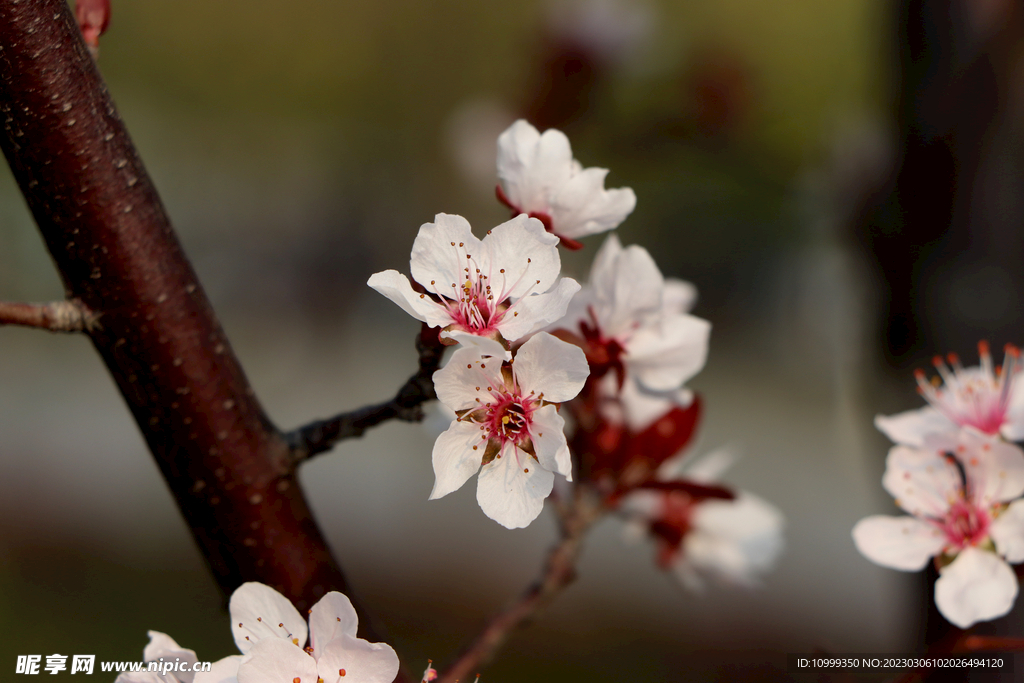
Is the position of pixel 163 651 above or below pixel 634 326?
below

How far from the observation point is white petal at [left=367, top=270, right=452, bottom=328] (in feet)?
1.38

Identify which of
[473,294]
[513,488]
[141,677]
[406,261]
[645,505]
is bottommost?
[141,677]

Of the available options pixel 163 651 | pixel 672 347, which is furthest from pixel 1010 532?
pixel 163 651

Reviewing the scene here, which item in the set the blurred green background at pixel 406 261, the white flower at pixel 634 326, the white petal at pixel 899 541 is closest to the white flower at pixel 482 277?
the white flower at pixel 634 326

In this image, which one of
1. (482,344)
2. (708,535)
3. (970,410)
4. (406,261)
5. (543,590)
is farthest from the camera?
(406,261)

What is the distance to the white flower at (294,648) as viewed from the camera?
41 cm

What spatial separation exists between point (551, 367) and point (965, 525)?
1.25ft

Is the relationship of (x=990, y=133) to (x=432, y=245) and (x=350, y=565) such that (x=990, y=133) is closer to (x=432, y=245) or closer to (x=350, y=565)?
(x=432, y=245)

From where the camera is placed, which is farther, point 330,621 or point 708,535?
point 708,535

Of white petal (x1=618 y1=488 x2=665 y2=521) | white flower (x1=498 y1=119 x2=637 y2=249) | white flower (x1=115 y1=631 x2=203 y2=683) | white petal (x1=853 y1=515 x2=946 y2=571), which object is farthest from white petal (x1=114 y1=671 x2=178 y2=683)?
white petal (x1=618 y1=488 x2=665 y2=521)

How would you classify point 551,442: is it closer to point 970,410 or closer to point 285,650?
point 285,650

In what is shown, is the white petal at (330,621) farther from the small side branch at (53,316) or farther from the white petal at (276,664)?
the small side branch at (53,316)

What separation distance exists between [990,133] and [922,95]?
11 centimetres

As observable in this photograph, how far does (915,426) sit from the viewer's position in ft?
1.90
